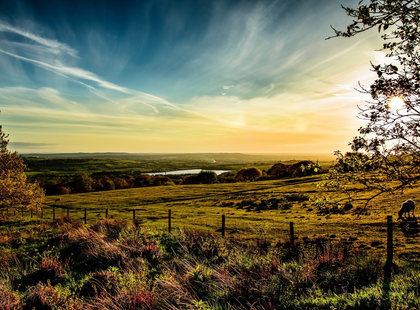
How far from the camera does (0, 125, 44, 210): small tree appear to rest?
85.6 ft

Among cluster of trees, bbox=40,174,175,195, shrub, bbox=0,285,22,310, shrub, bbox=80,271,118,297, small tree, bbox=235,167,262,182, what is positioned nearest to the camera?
shrub, bbox=0,285,22,310

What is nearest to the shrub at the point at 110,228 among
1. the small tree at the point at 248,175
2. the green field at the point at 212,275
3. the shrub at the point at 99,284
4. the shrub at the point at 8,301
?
the green field at the point at 212,275

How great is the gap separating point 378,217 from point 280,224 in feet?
28.2

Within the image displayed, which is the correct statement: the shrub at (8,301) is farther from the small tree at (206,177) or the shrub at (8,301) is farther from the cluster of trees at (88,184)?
the small tree at (206,177)

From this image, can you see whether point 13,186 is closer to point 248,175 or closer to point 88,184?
point 88,184

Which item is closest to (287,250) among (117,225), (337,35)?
(337,35)

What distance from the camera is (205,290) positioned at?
676 cm

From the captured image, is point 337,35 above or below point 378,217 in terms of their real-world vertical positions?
above

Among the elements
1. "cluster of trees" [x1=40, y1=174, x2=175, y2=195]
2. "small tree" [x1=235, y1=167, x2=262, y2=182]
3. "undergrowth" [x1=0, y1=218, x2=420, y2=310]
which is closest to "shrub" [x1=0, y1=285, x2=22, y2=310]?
"undergrowth" [x1=0, y1=218, x2=420, y2=310]

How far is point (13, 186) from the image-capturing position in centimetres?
2683

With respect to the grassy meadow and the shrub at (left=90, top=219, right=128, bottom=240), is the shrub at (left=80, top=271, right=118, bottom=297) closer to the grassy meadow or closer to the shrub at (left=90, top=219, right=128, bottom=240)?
the grassy meadow

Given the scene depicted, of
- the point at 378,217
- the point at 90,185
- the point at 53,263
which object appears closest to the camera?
the point at 53,263

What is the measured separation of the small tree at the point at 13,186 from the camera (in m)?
26.1

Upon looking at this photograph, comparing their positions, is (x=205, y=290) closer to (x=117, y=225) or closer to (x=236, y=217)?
(x=117, y=225)
